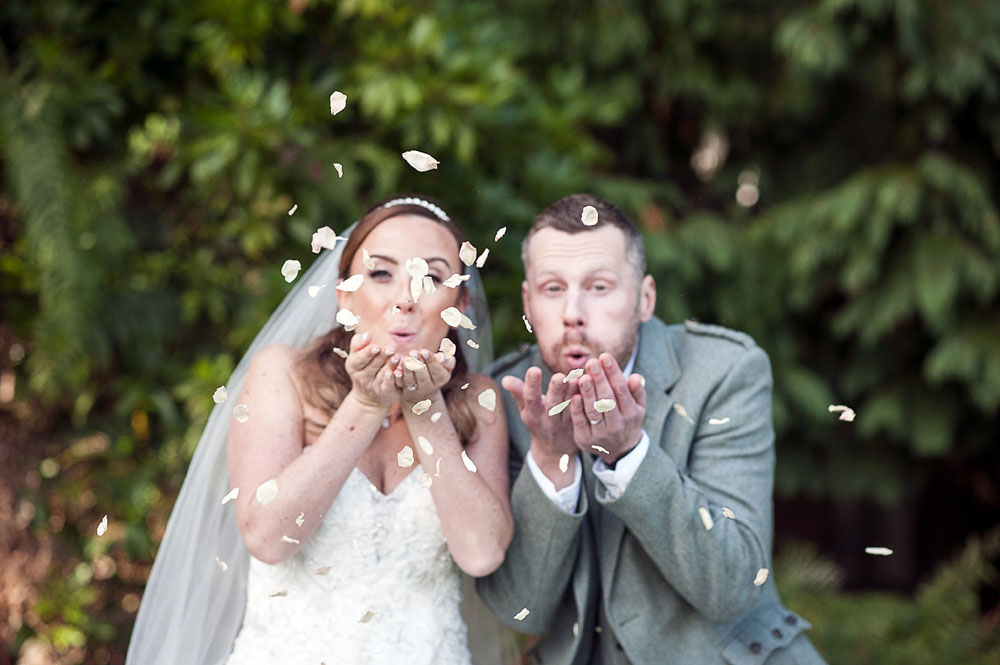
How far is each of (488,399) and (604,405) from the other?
0.46 metres

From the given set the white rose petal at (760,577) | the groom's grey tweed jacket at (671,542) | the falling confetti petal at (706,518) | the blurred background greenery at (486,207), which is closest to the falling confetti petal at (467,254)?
the groom's grey tweed jacket at (671,542)

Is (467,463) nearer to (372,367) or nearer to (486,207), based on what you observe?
(372,367)

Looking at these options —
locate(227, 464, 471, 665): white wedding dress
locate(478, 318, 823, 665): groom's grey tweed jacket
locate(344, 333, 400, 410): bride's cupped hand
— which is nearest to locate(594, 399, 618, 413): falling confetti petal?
locate(478, 318, 823, 665): groom's grey tweed jacket

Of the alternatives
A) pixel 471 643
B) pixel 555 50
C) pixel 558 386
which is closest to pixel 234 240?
pixel 555 50

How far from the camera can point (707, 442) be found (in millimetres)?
2537

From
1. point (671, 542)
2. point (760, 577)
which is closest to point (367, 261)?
point (671, 542)

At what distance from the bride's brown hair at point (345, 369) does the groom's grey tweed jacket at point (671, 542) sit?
0.57ft

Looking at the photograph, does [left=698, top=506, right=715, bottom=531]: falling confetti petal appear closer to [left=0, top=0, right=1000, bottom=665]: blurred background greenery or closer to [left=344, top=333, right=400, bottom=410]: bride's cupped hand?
[left=344, top=333, right=400, bottom=410]: bride's cupped hand

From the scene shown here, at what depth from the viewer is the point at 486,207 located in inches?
150

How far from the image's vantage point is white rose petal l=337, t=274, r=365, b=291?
7.82ft

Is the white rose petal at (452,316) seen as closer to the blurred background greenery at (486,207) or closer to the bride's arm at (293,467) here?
the bride's arm at (293,467)

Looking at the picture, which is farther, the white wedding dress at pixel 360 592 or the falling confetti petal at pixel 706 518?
the white wedding dress at pixel 360 592

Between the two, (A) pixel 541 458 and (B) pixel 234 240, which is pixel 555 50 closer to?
(B) pixel 234 240

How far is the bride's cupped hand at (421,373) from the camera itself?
2.17 meters
